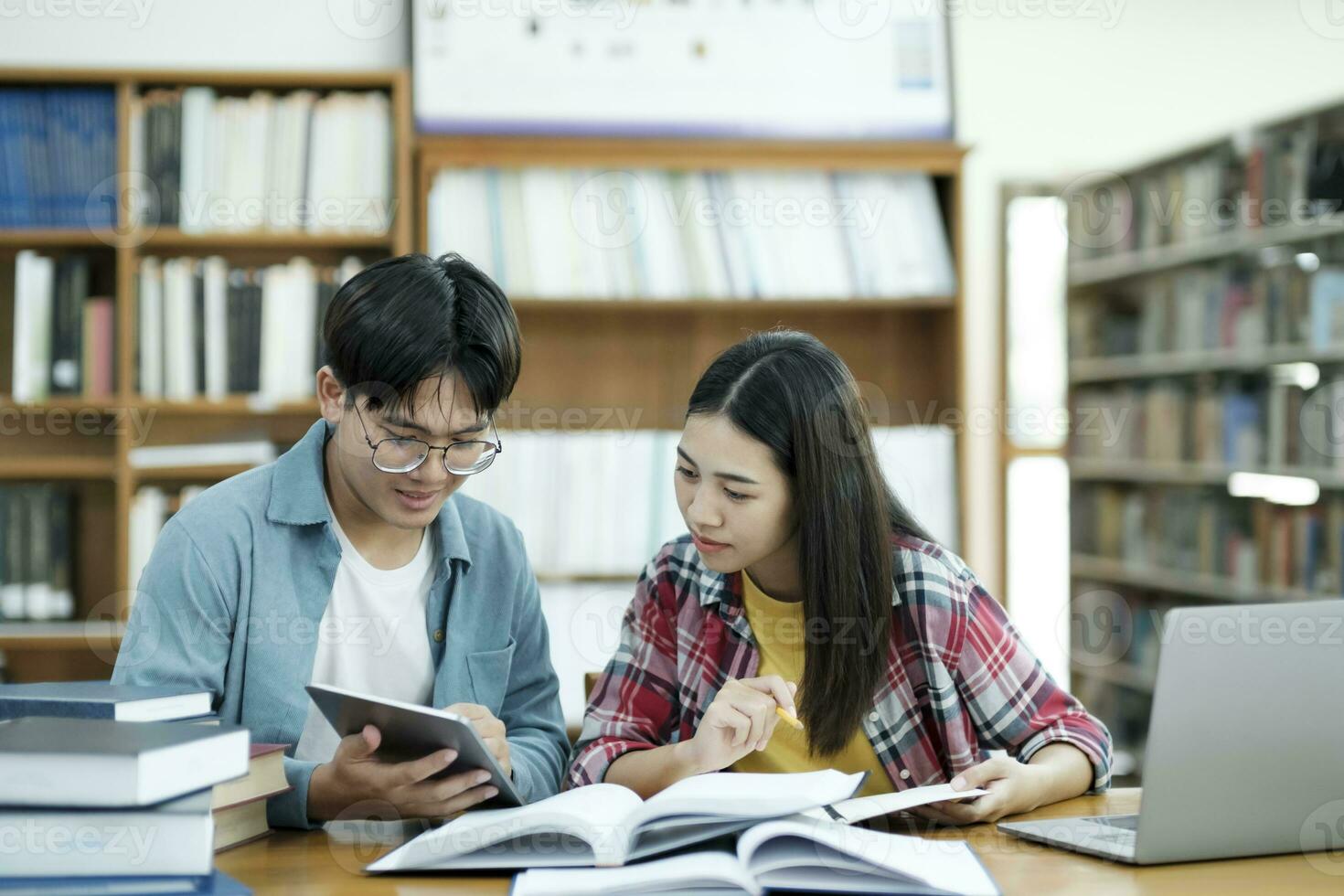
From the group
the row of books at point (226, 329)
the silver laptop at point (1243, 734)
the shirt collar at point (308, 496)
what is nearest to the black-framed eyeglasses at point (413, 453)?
the shirt collar at point (308, 496)

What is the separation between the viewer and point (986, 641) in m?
1.44

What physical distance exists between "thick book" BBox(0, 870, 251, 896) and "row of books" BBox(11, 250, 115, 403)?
205 centimetres

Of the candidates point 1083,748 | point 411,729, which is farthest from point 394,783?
point 1083,748

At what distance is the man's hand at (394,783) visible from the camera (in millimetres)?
1133

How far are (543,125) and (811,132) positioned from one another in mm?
663

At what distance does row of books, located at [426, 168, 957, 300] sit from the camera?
286cm

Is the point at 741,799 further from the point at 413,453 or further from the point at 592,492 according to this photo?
the point at 592,492

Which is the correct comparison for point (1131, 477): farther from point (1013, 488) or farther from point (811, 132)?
point (811, 132)

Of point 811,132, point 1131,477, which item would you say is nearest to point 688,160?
point 811,132

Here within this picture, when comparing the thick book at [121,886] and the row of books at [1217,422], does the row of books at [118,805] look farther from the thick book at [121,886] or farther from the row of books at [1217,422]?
the row of books at [1217,422]

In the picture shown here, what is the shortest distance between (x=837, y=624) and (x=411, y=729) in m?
0.55

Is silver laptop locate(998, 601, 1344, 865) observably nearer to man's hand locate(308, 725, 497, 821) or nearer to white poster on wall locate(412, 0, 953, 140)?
man's hand locate(308, 725, 497, 821)

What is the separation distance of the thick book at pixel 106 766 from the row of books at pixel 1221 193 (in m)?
2.84

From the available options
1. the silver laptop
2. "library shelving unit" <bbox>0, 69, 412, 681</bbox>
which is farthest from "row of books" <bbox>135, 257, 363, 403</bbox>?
the silver laptop
